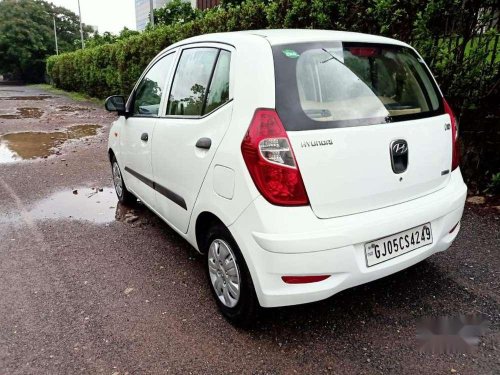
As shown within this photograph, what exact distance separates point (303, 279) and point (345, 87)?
3.54 feet

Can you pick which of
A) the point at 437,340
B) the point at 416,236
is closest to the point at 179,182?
the point at 416,236

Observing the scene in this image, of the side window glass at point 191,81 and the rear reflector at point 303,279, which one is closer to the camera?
the rear reflector at point 303,279

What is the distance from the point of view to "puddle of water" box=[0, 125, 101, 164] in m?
8.05

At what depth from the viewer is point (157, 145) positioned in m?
3.26

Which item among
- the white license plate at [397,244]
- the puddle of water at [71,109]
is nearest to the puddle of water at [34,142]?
the puddle of water at [71,109]

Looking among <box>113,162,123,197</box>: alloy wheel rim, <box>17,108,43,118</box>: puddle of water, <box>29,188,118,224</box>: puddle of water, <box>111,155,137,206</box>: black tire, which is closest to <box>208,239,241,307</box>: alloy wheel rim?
<box>29,188,118,224</box>: puddle of water

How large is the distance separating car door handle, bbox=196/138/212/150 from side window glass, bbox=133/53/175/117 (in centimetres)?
99

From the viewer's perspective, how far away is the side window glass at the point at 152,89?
11.3ft

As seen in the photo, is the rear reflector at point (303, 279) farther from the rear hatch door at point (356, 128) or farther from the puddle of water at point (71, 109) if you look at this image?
the puddle of water at point (71, 109)

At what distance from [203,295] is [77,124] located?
35.9ft

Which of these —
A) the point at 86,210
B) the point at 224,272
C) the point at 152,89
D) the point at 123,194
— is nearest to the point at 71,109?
the point at 86,210

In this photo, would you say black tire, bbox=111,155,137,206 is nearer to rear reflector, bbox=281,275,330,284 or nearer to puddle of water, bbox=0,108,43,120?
rear reflector, bbox=281,275,330,284

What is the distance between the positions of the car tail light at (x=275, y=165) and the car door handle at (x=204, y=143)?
17.0 inches

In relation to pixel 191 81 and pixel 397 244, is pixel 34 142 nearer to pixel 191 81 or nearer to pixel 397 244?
pixel 191 81
